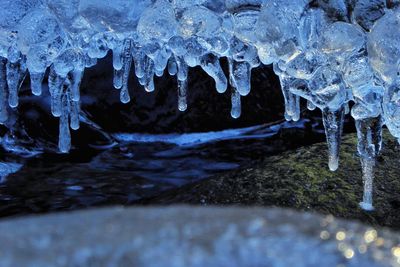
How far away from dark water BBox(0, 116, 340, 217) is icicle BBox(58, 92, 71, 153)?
75 mm

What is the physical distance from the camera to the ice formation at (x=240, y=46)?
120 inches

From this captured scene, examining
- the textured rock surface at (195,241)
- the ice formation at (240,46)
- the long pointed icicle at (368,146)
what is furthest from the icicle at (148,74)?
the textured rock surface at (195,241)

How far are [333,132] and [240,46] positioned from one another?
0.57 m

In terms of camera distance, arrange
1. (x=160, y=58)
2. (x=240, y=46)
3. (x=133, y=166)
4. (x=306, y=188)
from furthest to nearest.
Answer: (x=133, y=166), (x=160, y=58), (x=240, y=46), (x=306, y=188)

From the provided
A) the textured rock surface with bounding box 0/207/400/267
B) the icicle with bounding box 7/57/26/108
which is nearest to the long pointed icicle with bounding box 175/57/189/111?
the icicle with bounding box 7/57/26/108

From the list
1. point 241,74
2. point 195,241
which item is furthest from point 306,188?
point 195,241

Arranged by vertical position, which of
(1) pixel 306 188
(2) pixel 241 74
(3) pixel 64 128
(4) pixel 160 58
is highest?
(4) pixel 160 58

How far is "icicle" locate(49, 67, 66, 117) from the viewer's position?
3518 mm

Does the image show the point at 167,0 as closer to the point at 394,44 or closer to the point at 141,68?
the point at 141,68

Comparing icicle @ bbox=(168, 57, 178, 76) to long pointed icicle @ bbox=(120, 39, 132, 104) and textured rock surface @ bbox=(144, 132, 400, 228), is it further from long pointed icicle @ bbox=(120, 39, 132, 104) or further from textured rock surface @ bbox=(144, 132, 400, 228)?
textured rock surface @ bbox=(144, 132, 400, 228)

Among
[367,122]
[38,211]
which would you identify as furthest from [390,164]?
[38,211]

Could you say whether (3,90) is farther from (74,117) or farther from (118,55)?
(118,55)

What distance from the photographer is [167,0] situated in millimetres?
3326

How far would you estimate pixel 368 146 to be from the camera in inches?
121
